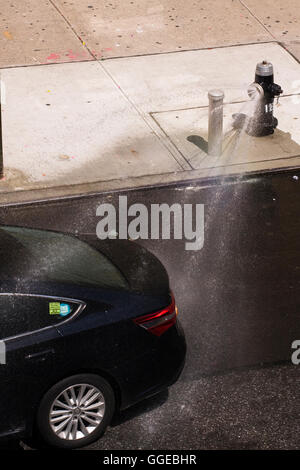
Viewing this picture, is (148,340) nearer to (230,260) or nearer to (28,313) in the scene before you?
(28,313)

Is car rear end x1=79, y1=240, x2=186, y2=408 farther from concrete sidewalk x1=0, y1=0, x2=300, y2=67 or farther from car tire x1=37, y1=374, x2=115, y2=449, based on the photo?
concrete sidewalk x1=0, y1=0, x2=300, y2=67

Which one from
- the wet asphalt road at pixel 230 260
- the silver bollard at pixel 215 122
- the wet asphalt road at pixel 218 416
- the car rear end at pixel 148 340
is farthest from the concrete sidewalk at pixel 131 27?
the wet asphalt road at pixel 218 416

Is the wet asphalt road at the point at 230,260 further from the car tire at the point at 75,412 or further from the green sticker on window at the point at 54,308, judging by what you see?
the green sticker on window at the point at 54,308

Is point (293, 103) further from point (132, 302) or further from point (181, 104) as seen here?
point (132, 302)

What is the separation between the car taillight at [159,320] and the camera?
688 centimetres

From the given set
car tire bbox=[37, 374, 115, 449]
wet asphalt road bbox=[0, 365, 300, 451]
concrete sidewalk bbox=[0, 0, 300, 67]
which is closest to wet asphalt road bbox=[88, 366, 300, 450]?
wet asphalt road bbox=[0, 365, 300, 451]

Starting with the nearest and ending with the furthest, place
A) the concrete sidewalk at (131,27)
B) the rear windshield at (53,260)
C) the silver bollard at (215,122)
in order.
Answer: the rear windshield at (53,260) < the silver bollard at (215,122) < the concrete sidewalk at (131,27)

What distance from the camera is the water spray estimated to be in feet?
38.8

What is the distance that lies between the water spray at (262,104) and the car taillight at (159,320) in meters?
5.56

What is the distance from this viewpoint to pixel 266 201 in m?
10.7

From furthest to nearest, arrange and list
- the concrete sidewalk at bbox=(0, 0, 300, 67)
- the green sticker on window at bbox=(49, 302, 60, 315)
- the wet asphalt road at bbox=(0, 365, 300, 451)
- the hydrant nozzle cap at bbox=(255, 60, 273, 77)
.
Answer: the concrete sidewalk at bbox=(0, 0, 300, 67) < the hydrant nozzle cap at bbox=(255, 60, 273, 77) < the wet asphalt road at bbox=(0, 365, 300, 451) < the green sticker on window at bbox=(49, 302, 60, 315)

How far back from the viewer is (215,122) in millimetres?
11430

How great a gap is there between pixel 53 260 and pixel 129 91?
Answer: 6.82 metres

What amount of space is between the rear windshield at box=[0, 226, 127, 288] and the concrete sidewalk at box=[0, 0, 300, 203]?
3.39 metres
